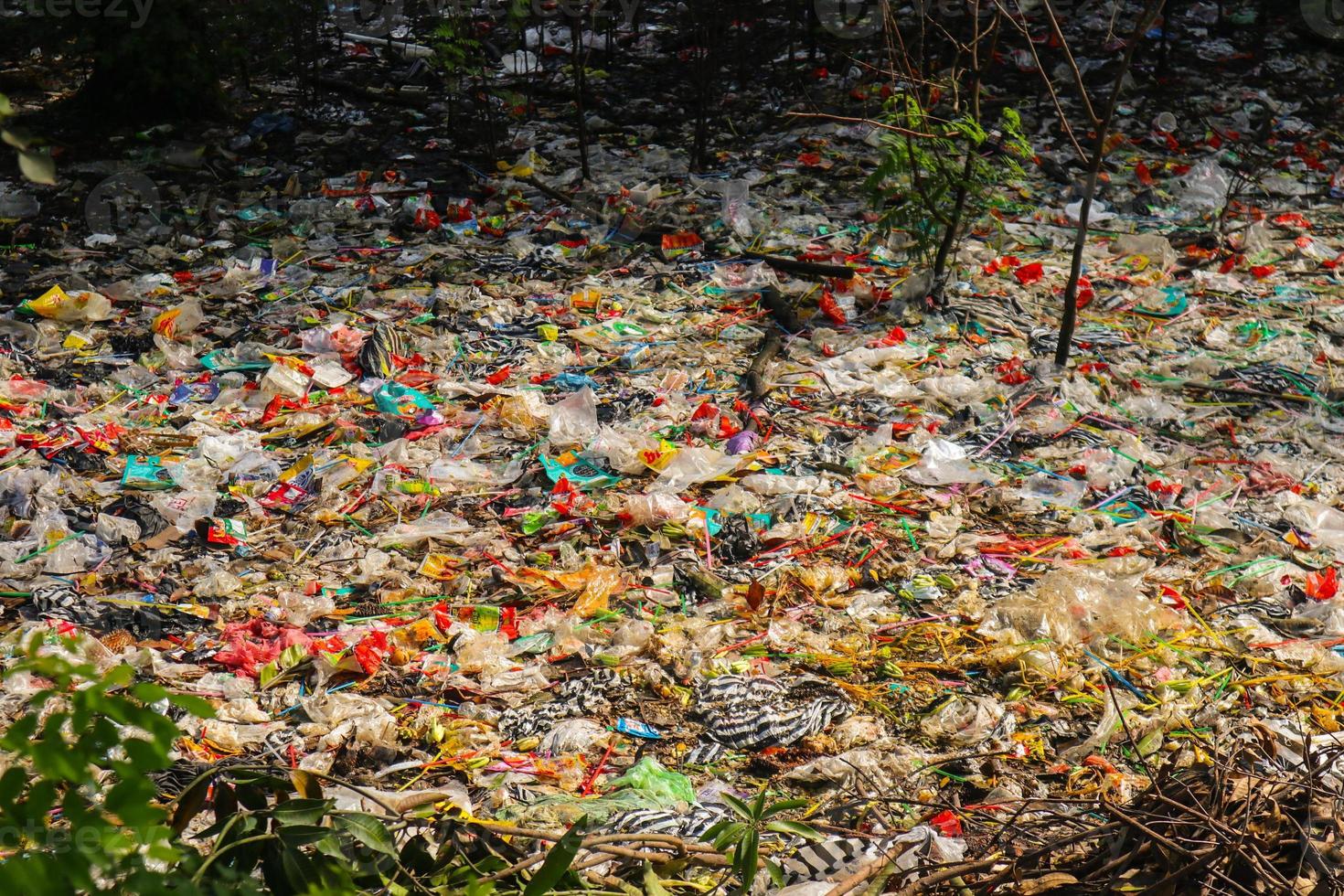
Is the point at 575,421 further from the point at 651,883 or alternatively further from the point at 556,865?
the point at 556,865

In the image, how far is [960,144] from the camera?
4.64 meters

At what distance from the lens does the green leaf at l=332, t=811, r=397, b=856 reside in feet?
3.78

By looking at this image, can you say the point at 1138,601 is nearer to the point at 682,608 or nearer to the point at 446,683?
the point at 682,608

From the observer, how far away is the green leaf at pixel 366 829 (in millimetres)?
1153

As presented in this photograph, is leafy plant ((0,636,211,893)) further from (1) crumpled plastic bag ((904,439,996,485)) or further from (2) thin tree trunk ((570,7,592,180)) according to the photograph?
(2) thin tree trunk ((570,7,592,180))

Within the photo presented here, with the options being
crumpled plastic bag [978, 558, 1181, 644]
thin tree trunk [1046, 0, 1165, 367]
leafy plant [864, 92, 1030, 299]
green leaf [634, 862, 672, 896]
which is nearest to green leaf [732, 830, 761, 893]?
green leaf [634, 862, 672, 896]

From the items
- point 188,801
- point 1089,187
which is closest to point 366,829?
point 188,801

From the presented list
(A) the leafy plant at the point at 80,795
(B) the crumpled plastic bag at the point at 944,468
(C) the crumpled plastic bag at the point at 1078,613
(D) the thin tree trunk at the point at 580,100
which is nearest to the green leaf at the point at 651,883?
(A) the leafy plant at the point at 80,795

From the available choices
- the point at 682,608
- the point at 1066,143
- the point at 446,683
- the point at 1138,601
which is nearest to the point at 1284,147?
the point at 1066,143

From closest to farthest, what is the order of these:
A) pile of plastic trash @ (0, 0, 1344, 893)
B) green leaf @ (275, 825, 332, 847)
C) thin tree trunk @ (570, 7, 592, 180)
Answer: green leaf @ (275, 825, 332, 847) < pile of plastic trash @ (0, 0, 1344, 893) < thin tree trunk @ (570, 7, 592, 180)

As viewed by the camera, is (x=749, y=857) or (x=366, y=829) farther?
(x=749, y=857)

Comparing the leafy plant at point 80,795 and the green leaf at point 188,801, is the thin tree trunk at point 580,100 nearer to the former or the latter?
the green leaf at point 188,801

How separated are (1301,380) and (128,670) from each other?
391 cm

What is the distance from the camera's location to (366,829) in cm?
117
